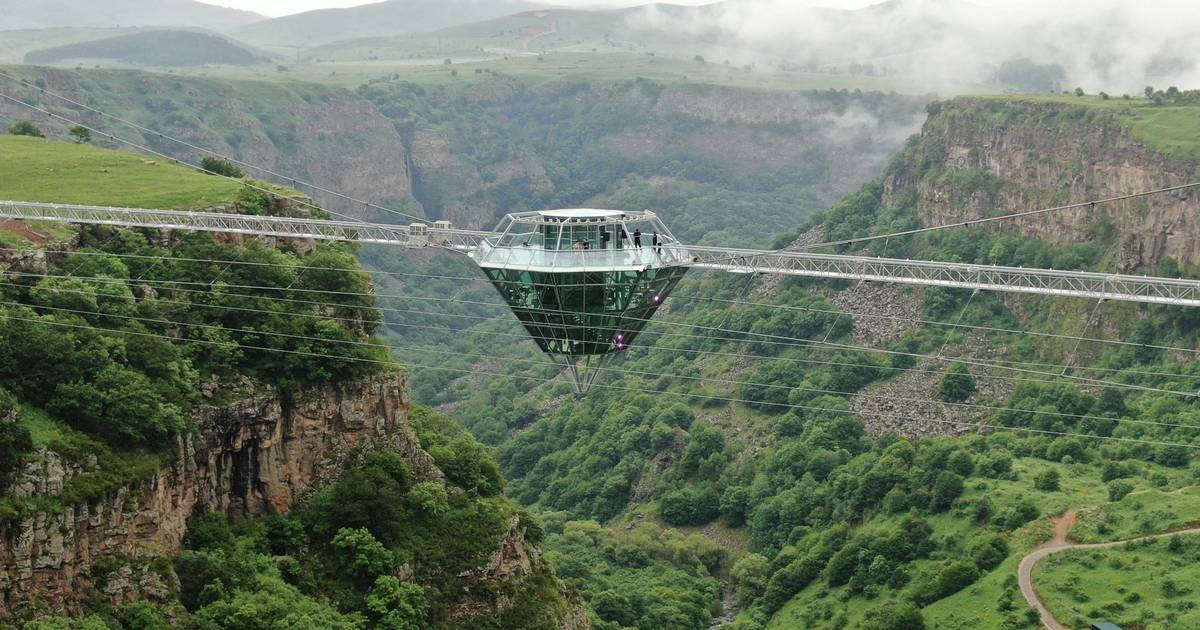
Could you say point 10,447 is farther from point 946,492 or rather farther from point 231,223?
point 946,492

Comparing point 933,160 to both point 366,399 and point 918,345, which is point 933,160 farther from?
point 366,399

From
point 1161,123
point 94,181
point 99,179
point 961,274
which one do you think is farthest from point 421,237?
point 1161,123

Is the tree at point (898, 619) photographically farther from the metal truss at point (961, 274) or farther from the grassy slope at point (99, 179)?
the grassy slope at point (99, 179)

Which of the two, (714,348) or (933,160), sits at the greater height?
(933,160)

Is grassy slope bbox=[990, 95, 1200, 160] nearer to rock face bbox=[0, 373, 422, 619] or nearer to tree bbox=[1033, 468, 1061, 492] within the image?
tree bbox=[1033, 468, 1061, 492]

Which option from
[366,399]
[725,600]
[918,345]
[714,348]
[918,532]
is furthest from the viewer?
[714,348]

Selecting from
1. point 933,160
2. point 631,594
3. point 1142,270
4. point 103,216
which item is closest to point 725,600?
point 631,594

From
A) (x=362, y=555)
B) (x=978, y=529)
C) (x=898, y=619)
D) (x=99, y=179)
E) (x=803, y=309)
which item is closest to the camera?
(x=362, y=555)
